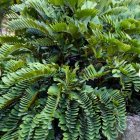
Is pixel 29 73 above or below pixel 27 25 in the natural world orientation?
below

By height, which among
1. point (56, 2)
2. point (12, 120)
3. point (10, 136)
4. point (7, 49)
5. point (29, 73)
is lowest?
point (10, 136)

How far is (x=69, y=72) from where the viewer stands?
3338 mm

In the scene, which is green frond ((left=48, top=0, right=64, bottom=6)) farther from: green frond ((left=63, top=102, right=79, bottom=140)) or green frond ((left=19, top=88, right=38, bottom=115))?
green frond ((left=63, top=102, right=79, bottom=140))

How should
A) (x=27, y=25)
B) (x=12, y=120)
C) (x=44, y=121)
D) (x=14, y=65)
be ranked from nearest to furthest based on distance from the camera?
(x=44, y=121)
(x=12, y=120)
(x=14, y=65)
(x=27, y=25)

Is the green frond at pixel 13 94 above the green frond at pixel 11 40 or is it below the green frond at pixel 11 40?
below

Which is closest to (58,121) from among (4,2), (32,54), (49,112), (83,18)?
(49,112)

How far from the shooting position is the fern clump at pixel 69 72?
3209 millimetres

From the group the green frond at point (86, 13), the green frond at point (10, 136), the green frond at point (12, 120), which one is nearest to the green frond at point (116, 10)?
the green frond at point (86, 13)

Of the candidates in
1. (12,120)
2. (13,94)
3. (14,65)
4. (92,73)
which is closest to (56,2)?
(14,65)

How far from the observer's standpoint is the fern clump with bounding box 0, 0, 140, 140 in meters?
3.21

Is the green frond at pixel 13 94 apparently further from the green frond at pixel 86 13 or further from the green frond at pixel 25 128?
the green frond at pixel 86 13

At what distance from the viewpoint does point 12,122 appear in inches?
133

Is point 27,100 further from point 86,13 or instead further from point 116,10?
point 116,10

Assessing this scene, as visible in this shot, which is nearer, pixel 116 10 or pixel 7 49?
pixel 7 49
